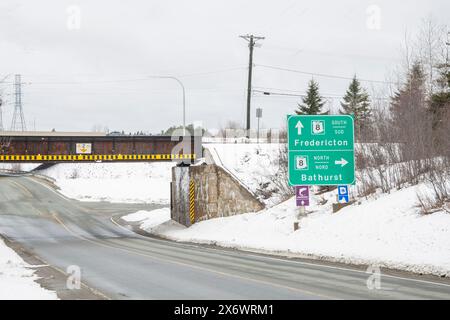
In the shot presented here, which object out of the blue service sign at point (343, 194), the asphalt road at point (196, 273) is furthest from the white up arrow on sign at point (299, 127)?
the asphalt road at point (196, 273)

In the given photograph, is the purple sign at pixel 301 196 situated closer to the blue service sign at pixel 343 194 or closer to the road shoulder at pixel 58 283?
the blue service sign at pixel 343 194

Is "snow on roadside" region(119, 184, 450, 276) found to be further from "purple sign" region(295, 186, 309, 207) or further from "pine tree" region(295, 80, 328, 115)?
"pine tree" region(295, 80, 328, 115)

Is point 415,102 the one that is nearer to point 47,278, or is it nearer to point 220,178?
point 220,178

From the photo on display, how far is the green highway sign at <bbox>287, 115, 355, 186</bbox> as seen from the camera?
81.4 ft

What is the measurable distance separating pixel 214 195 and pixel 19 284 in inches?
889

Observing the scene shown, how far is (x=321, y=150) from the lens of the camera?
2497 cm

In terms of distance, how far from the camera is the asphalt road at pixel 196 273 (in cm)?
1223

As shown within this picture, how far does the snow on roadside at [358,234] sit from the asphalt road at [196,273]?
1.28m

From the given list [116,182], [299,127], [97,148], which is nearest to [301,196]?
[299,127]

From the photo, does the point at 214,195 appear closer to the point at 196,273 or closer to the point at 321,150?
the point at 321,150

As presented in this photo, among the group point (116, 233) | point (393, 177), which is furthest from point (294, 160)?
point (116, 233)

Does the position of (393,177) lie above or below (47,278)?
above

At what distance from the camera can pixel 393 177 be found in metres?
24.7
